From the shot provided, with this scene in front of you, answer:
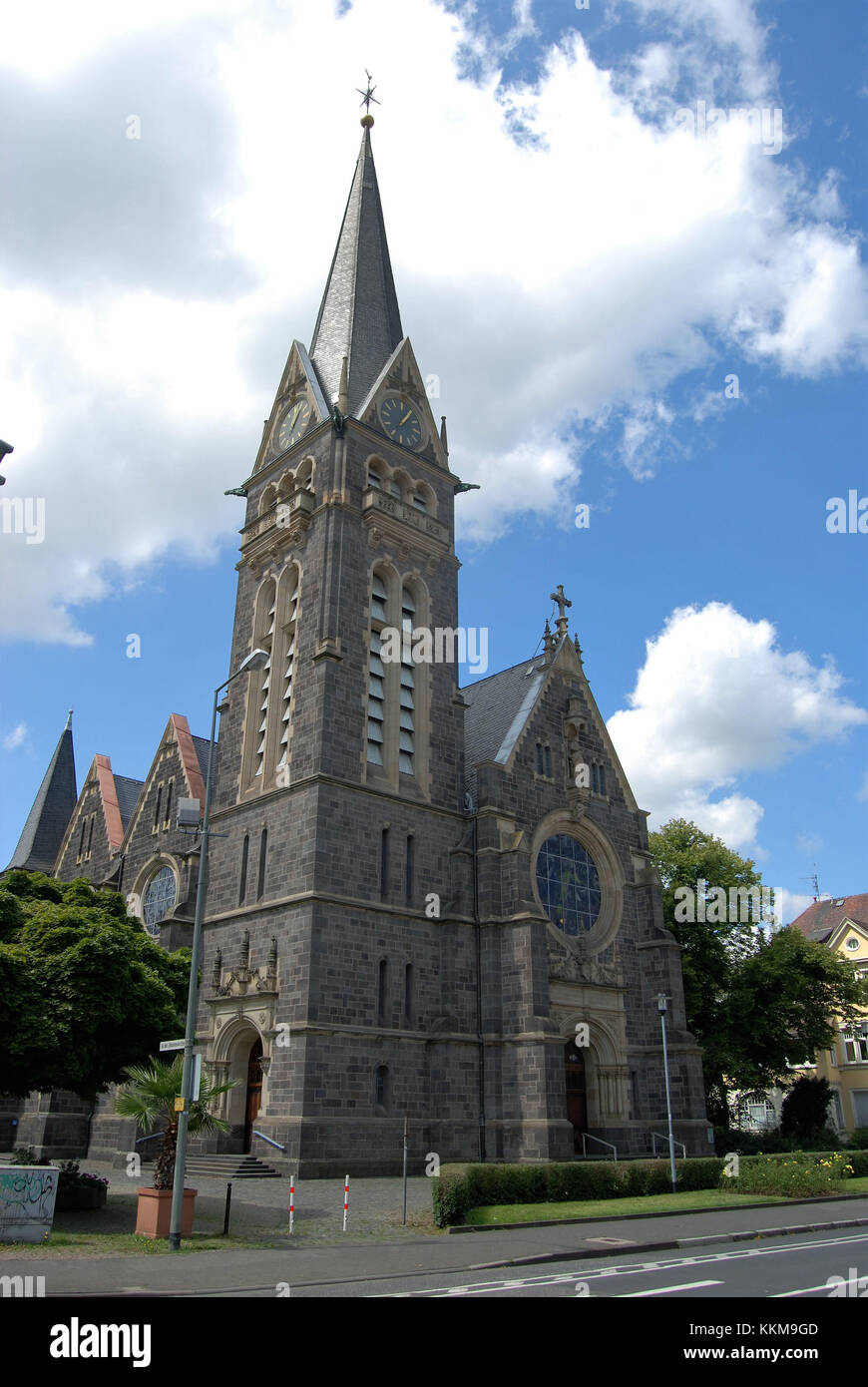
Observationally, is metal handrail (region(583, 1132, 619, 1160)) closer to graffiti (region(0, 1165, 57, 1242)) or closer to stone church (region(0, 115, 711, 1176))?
stone church (region(0, 115, 711, 1176))

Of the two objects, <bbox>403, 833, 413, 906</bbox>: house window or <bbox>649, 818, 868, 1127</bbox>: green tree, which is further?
<bbox>649, 818, 868, 1127</bbox>: green tree

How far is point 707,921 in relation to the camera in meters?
43.1

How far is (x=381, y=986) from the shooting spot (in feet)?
96.9

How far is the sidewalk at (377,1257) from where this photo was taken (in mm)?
12117

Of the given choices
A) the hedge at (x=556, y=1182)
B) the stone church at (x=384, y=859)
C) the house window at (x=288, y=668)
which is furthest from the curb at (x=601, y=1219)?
the house window at (x=288, y=668)

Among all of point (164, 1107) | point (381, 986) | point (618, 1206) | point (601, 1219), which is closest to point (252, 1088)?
point (381, 986)

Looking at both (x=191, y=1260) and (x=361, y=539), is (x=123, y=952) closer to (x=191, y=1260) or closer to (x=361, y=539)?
(x=191, y=1260)

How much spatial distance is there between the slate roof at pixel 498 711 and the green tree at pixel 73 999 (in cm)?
1589

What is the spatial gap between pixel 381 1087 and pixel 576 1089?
8440 mm

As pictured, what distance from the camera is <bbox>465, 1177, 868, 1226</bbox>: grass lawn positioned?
1794 centimetres

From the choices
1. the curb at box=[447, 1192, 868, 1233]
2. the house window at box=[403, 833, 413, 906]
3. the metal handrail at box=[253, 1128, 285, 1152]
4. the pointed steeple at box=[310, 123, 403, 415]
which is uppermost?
the pointed steeple at box=[310, 123, 403, 415]

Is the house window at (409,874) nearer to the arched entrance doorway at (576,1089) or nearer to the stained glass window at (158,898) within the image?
the arched entrance doorway at (576,1089)

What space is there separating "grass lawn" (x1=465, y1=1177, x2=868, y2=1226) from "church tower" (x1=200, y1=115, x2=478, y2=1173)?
8.52 metres

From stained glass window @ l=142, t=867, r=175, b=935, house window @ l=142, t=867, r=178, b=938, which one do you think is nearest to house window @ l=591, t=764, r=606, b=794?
house window @ l=142, t=867, r=178, b=938
